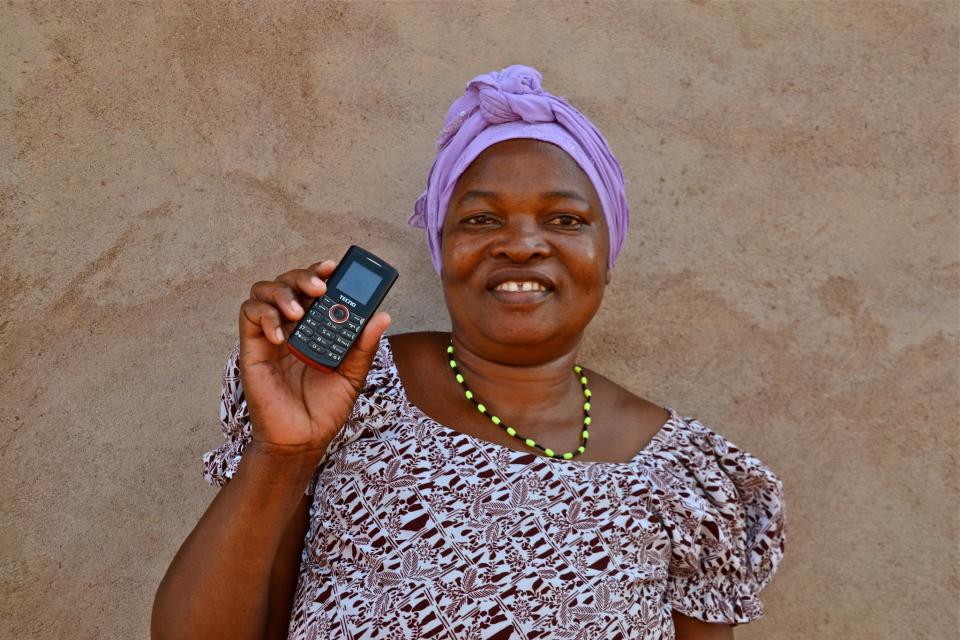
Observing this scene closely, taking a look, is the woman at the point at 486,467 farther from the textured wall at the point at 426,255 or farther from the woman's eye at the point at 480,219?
the textured wall at the point at 426,255

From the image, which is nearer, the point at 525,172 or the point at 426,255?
the point at 525,172

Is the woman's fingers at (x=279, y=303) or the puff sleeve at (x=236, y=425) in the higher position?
the woman's fingers at (x=279, y=303)

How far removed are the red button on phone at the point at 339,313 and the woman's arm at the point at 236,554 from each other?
280 millimetres

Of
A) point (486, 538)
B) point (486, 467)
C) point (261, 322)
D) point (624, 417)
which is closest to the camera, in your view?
point (261, 322)

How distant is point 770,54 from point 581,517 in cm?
195

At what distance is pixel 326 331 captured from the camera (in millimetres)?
1878

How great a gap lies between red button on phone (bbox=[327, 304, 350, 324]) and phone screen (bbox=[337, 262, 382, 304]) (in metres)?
0.04

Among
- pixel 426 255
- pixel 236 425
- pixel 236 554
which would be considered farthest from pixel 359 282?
pixel 426 255

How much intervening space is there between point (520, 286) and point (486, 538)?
626mm

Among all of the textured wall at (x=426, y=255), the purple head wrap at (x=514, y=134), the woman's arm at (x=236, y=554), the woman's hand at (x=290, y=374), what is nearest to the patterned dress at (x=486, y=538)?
the woman's arm at (x=236, y=554)

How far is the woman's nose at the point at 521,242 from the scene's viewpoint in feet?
7.84

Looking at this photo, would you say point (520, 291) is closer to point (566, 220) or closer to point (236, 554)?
point (566, 220)

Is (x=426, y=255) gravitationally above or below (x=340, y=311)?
below

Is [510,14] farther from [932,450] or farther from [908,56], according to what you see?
[932,450]
